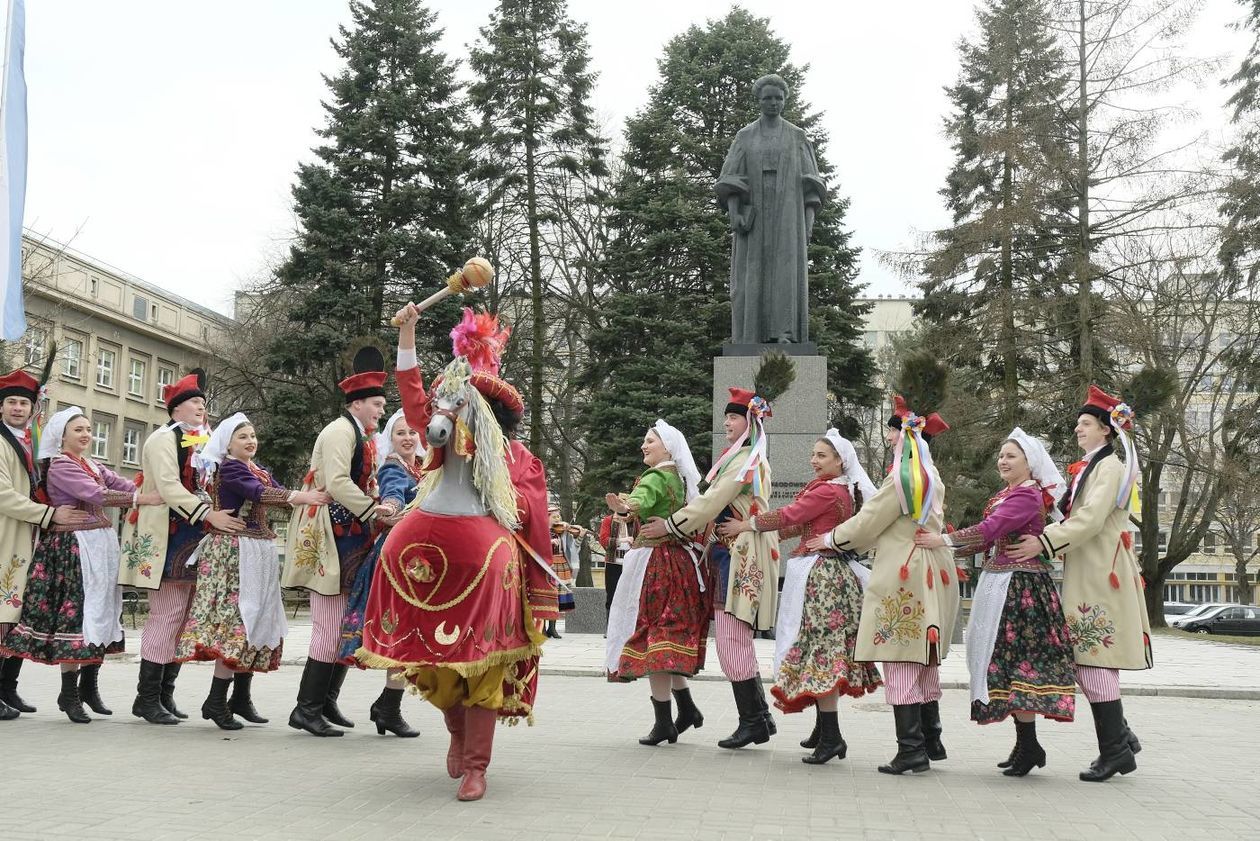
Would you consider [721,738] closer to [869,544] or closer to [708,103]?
[869,544]

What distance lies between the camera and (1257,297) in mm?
26156

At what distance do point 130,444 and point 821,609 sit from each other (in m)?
51.2

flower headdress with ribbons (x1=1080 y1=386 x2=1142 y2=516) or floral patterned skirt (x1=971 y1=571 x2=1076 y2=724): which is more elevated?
flower headdress with ribbons (x1=1080 y1=386 x2=1142 y2=516)

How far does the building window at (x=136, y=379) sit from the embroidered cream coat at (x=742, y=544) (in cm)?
4906

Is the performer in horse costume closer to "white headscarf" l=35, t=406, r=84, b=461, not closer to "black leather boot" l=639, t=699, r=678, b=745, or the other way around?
"black leather boot" l=639, t=699, r=678, b=745

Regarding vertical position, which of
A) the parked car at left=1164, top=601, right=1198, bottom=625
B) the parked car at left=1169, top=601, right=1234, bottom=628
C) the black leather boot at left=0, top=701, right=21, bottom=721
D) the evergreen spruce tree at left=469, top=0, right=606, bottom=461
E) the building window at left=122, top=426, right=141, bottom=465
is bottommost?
the parked car at left=1164, top=601, right=1198, bottom=625

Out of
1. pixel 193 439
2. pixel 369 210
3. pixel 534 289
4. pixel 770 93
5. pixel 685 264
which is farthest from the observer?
pixel 534 289

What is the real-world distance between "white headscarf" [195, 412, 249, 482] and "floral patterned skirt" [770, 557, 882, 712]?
394 cm

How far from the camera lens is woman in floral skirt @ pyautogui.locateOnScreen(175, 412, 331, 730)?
793 cm

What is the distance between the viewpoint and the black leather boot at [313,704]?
25.6 feet

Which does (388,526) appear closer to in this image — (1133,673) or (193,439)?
(193,439)

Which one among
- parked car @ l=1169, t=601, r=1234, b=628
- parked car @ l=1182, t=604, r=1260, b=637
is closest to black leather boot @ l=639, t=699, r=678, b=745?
parked car @ l=1182, t=604, r=1260, b=637

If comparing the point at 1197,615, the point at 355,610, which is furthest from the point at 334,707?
the point at 1197,615

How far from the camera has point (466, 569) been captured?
19.1 ft
